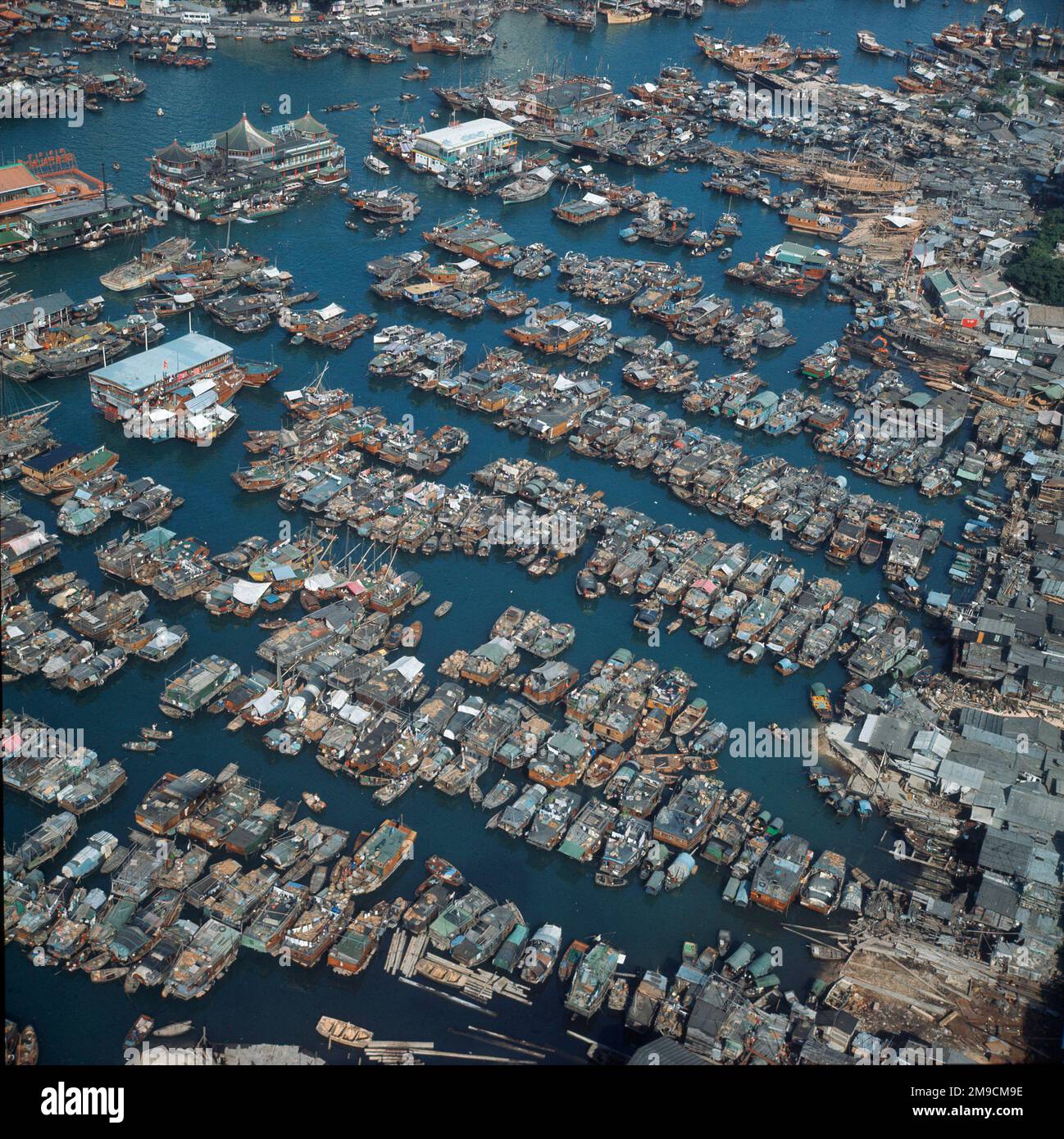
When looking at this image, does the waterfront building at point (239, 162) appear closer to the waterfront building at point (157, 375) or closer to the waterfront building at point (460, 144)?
the waterfront building at point (460, 144)

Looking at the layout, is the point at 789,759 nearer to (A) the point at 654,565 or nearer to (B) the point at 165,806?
Result: (A) the point at 654,565

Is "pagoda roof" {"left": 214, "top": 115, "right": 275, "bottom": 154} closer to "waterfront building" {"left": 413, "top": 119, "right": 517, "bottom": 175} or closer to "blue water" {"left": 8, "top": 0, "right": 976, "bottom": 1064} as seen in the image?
"blue water" {"left": 8, "top": 0, "right": 976, "bottom": 1064}

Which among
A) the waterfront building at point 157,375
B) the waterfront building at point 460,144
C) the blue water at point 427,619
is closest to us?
the blue water at point 427,619

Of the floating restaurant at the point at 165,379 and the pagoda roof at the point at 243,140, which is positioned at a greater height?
the pagoda roof at the point at 243,140

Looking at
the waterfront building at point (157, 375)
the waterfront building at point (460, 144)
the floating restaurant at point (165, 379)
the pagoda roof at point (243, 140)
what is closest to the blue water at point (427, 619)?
the floating restaurant at point (165, 379)

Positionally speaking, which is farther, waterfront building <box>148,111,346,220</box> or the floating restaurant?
waterfront building <box>148,111,346,220</box>

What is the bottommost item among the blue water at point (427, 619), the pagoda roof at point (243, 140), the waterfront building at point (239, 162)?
the blue water at point (427, 619)

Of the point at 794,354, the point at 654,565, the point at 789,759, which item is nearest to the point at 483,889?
the point at 789,759

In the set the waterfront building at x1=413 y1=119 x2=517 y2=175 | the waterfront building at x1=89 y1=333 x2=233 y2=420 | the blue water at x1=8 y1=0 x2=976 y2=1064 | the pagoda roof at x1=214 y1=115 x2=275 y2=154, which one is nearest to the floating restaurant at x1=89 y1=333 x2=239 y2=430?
the waterfront building at x1=89 y1=333 x2=233 y2=420
